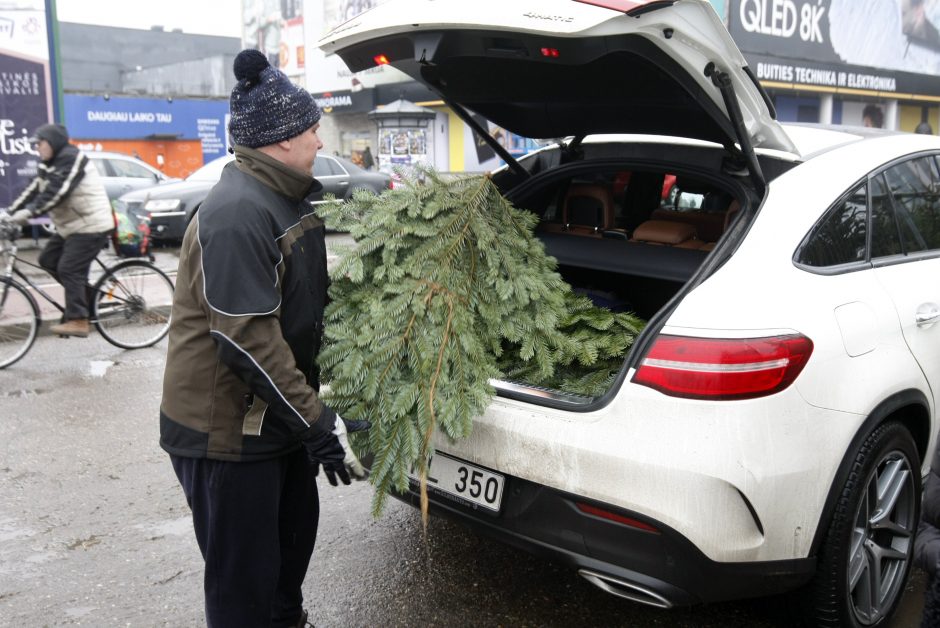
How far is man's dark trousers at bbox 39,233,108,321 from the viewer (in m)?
6.67

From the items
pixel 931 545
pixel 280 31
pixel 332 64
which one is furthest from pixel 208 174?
pixel 280 31

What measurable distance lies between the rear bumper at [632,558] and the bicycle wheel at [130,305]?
17.7 ft

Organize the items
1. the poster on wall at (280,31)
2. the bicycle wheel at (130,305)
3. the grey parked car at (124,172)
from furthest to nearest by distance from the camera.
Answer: the poster on wall at (280,31)
the grey parked car at (124,172)
the bicycle wheel at (130,305)

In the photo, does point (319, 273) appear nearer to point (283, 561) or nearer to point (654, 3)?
point (283, 561)

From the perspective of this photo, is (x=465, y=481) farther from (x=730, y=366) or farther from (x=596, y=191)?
(x=596, y=191)

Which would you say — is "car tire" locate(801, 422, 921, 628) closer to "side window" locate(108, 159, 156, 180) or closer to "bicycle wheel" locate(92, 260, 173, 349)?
"bicycle wheel" locate(92, 260, 173, 349)

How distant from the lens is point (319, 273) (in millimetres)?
2584

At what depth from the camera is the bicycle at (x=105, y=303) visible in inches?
257

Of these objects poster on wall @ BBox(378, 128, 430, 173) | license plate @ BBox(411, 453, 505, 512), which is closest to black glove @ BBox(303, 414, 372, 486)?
license plate @ BBox(411, 453, 505, 512)

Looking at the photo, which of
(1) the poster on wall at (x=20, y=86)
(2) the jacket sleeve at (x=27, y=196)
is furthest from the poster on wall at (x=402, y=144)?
(2) the jacket sleeve at (x=27, y=196)

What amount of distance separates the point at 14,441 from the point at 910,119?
38.0 meters

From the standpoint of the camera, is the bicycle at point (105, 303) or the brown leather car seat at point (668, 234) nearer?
the brown leather car seat at point (668, 234)

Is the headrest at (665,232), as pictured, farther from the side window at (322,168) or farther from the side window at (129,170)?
the side window at (129,170)

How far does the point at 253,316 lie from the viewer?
2164mm
